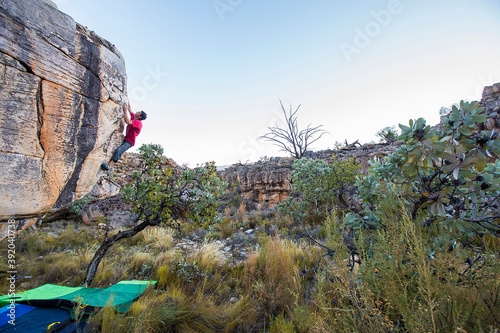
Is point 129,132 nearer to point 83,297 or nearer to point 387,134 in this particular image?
point 83,297

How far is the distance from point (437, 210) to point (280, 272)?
2.38 m

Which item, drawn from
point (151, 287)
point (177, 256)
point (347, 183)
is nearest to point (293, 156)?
point (347, 183)

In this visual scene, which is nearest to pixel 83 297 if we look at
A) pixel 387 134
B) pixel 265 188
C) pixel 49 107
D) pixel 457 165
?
pixel 49 107

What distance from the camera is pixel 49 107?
254cm

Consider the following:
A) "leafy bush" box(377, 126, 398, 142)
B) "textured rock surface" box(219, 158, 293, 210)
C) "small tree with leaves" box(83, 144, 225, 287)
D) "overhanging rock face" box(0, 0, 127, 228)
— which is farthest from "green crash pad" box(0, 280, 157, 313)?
"leafy bush" box(377, 126, 398, 142)

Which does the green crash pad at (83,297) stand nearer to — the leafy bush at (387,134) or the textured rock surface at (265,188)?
the textured rock surface at (265,188)

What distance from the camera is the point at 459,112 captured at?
1849mm

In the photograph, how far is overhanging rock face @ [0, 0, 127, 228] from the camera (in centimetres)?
224

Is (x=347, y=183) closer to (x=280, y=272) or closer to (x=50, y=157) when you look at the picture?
(x=280, y=272)

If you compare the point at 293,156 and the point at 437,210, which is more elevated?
the point at 293,156

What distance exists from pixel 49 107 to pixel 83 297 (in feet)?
8.04

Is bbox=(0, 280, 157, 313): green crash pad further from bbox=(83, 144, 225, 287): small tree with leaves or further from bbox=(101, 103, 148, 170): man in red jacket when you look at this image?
bbox=(101, 103, 148, 170): man in red jacket

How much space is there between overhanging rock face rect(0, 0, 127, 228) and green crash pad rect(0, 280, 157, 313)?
1152mm

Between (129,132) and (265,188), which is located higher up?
(129,132)
